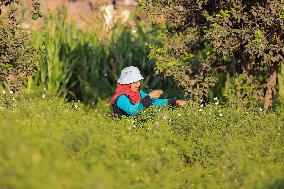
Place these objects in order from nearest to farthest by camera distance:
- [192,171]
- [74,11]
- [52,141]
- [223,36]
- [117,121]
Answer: [52,141] < [192,171] < [117,121] < [223,36] < [74,11]

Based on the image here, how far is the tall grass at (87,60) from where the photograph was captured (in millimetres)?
13977

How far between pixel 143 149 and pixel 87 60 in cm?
779

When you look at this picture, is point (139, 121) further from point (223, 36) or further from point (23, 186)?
point (23, 186)

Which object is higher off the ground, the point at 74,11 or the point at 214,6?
the point at 214,6

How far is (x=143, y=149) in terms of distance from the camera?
7230 millimetres

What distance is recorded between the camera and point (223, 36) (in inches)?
415

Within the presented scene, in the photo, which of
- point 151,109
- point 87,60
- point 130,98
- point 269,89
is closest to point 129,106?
point 130,98

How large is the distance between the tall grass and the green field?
3.76 m

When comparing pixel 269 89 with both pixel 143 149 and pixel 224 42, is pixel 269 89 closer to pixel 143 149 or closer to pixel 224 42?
pixel 224 42

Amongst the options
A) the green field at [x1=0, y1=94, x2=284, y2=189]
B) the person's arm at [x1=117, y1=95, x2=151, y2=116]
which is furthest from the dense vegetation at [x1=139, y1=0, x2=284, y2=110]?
the green field at [x1=0, y1=94, x2=284, y2=189]

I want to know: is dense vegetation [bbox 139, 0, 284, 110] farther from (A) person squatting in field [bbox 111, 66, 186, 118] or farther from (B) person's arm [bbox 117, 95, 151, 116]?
(B) person's arm [bbox 117, 95, 151, 116]

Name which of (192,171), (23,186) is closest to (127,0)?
(192,171)

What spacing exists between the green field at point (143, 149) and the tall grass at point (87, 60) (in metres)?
3.76

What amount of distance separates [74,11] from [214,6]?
8170 millimetres
